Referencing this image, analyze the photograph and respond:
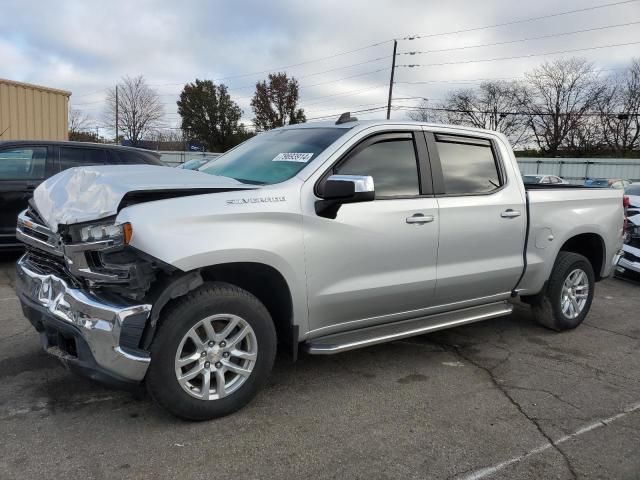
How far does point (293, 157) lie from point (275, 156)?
9.2 inches

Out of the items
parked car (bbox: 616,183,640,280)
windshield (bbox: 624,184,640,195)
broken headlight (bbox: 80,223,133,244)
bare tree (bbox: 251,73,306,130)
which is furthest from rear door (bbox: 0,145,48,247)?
bare tree (bbox: 251,73,306,130)

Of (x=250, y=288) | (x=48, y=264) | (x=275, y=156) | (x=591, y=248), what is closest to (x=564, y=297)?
(x=591, y=248)

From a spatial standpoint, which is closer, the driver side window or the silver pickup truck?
the silver pickup truck

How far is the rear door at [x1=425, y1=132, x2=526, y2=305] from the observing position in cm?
425

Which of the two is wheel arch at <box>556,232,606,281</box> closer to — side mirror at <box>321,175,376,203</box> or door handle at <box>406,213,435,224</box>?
door handle at <box>406,213,435,224</box>

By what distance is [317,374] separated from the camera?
4.13 metres

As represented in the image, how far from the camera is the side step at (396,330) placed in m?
3.63

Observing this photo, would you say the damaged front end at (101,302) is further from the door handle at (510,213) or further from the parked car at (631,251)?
the parked car at (631,251)

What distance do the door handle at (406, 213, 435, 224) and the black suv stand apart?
574 centimetres

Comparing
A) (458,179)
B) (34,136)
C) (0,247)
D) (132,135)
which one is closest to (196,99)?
(132,135)

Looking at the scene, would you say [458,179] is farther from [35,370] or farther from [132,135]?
[132,135]

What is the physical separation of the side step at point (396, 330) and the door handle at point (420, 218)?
0.79 metres

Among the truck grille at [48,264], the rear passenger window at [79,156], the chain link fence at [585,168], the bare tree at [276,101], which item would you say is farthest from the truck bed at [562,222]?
the bare tree at [276,101]

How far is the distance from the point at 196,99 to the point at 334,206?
5893cm
